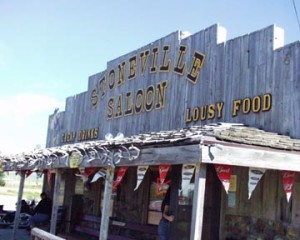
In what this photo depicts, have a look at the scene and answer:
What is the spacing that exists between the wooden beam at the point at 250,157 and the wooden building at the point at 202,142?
1 cm

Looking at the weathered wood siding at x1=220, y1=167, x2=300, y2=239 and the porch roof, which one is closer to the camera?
the porch roof

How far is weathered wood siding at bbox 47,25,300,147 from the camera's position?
310 inches

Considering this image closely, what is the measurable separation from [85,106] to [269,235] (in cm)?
878

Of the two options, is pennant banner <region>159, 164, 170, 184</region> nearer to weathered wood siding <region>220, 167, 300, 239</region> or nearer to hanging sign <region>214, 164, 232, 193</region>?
hanging sign <region>214, 164, 232, 193</region>

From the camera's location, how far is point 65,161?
959 cm

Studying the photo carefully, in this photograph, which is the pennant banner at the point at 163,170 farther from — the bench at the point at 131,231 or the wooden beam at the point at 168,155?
the bench at the point at 131,231

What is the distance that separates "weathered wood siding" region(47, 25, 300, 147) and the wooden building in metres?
0.02

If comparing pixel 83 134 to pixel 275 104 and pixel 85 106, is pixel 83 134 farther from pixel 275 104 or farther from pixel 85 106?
pixel 275 104

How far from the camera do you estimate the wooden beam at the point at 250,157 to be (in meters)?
5.72

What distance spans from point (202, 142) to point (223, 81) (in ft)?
12.3

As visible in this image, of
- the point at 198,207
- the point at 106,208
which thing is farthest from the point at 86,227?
the point at 198,207

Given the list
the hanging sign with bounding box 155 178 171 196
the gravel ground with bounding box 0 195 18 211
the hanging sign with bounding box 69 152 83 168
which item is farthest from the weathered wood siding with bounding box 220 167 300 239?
the gravel ground with bounding box 0 195 18 211

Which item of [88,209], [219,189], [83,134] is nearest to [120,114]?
[83,134]

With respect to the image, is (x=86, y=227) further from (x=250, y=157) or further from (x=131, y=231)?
(x=250, y=157)
